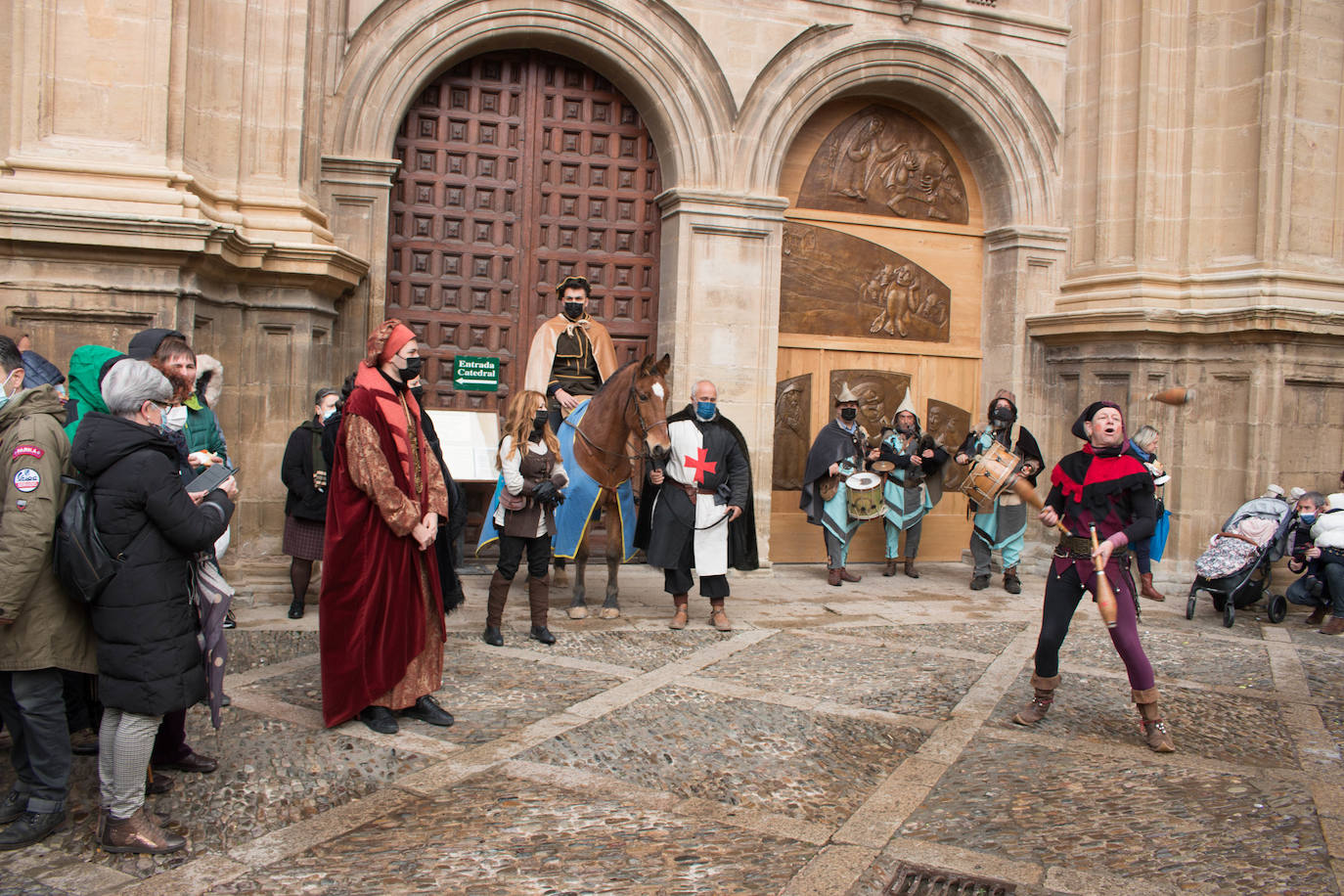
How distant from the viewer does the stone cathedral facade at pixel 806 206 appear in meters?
8.40

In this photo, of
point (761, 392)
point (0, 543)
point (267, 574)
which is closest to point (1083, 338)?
point (761, 392)

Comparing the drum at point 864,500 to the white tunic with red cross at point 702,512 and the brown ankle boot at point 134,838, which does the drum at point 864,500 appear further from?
the brown ankle boot at point 134,838

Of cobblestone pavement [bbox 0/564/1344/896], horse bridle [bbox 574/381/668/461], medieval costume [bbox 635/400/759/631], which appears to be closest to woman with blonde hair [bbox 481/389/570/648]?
cobblestone pavement [bbox 0/564/1344/896]


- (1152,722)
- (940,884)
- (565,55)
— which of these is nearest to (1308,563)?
(1152,722)

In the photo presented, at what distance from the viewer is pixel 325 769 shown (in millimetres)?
4660

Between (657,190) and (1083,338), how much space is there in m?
4.48

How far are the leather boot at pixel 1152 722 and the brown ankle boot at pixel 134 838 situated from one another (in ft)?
14.3

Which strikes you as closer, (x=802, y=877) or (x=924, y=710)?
(x=802, y=877)

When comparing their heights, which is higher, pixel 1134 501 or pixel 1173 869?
pixel 1134 501

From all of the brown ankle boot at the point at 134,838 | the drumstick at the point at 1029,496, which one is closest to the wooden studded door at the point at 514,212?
the drumstick at the point at 1029,496

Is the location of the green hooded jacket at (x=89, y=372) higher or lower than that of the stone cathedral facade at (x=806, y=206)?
lower

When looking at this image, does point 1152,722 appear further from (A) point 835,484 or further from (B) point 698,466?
(A) point 835,484

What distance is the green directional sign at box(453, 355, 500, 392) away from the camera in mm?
9758

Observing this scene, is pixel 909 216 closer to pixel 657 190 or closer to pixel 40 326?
pixel 657 190
